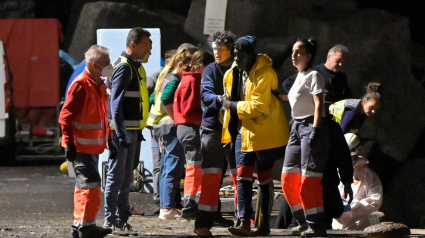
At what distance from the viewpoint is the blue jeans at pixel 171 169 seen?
34.9ft

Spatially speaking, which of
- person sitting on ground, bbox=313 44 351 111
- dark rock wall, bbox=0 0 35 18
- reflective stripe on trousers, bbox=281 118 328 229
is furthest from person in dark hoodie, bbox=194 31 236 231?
dark rock wall, bbox=0 0 35 18

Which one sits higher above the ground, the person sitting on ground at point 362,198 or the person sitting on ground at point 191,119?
the person sitting on ground at point 191,119

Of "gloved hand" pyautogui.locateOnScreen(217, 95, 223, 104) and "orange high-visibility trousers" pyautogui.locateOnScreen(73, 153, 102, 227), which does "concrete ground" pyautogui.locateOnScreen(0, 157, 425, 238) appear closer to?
"orange high-visibility trousers" pyautogui.locateOnScreen(73, 153, 102, 227)

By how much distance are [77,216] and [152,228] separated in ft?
4.48

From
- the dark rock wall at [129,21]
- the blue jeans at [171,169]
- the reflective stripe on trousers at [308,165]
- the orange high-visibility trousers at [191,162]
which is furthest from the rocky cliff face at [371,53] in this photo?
the reflective stripe on trousers at [308,165]

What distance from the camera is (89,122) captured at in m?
8.40

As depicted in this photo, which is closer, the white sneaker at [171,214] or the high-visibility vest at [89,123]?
the high-visibility vest at [89,123]

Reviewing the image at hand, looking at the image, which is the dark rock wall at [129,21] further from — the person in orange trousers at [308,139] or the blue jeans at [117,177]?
the person in orange trousers at [308,139]

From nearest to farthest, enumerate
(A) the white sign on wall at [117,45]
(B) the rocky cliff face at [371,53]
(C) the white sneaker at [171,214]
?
(C) the white sneaker at [171,214]
(A) the white sign on wall at [117,45]
(B) the rocky cliff face at [371,53]

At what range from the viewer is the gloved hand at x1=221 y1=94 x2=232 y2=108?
861cm

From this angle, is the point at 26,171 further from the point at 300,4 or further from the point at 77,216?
the point at 77,216

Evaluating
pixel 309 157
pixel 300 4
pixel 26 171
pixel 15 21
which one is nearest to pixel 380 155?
pixel 300 4

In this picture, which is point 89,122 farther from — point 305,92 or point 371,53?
point 371,53

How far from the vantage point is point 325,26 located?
58.0 ft
